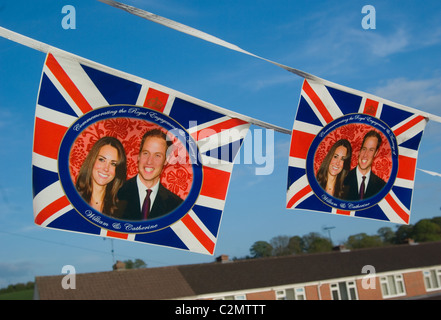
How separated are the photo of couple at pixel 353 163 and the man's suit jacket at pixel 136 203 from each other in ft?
8.55

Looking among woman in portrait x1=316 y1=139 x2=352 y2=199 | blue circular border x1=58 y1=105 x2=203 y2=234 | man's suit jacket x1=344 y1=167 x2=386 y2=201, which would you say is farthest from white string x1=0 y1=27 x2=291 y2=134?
man's suit jacket x1=344 y1=167 x2=386 y2=201

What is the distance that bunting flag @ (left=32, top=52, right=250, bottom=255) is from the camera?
5383 mm

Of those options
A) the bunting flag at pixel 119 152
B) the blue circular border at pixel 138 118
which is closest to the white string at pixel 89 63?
the bunting flag at pixel 119 152

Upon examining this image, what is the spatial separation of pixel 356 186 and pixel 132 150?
385cm

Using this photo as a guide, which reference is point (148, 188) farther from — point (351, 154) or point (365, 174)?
point (365, 174)

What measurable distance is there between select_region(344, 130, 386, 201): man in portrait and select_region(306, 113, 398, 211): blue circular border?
0.10 m

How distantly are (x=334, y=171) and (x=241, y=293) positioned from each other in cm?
2688

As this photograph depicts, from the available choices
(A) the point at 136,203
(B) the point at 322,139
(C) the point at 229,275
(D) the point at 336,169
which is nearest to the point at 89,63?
(A) the point at 136,203

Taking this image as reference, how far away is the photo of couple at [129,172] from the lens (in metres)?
5.57

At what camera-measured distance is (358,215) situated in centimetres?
767

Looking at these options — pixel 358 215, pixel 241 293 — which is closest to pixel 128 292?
pixel 241 293

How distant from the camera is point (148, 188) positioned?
231 inches

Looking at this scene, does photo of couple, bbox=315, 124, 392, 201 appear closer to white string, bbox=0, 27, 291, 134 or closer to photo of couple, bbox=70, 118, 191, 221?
white string, bbox=0, 27, 291, 134
